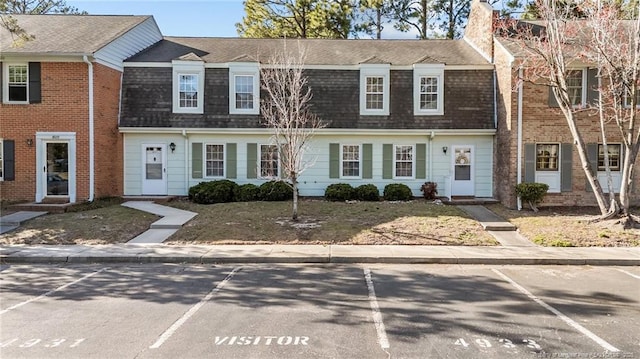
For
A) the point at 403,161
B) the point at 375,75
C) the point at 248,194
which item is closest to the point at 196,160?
the point at 248,194

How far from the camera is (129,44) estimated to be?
734 inches

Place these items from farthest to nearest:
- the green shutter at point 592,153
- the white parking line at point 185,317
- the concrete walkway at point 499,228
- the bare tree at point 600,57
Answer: the green shutter at point 592,153 → the bare tree at point 600,57 → the concrete walkway at point 499,228 → the white parking line at point 185,317

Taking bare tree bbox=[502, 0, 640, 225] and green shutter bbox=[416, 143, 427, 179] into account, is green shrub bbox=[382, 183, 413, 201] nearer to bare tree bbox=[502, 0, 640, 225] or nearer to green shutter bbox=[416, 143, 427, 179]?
green shutter bbox=[416, 143, 427, 179]

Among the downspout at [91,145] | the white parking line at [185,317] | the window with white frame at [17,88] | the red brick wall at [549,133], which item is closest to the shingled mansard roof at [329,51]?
the downspout at [91,145]

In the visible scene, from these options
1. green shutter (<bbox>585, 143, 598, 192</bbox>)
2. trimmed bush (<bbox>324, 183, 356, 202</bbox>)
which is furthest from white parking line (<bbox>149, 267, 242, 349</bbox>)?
green shutter (<bbox>585, 143, 598, 192</bbox>)

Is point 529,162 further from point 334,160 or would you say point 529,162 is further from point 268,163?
point 268,163

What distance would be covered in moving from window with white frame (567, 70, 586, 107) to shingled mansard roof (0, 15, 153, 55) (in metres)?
16.9

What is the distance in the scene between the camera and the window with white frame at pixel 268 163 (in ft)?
58.9

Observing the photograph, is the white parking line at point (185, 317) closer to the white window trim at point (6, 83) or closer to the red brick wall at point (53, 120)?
the red brick wall at point (53, 120)

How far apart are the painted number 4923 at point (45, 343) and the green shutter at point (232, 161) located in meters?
12.9

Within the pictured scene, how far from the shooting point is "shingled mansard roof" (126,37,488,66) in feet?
61.2

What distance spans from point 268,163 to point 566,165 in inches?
432

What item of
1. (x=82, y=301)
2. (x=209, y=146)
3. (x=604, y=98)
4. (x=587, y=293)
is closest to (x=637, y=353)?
(x=587, y=293)

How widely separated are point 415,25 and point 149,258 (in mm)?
28479
